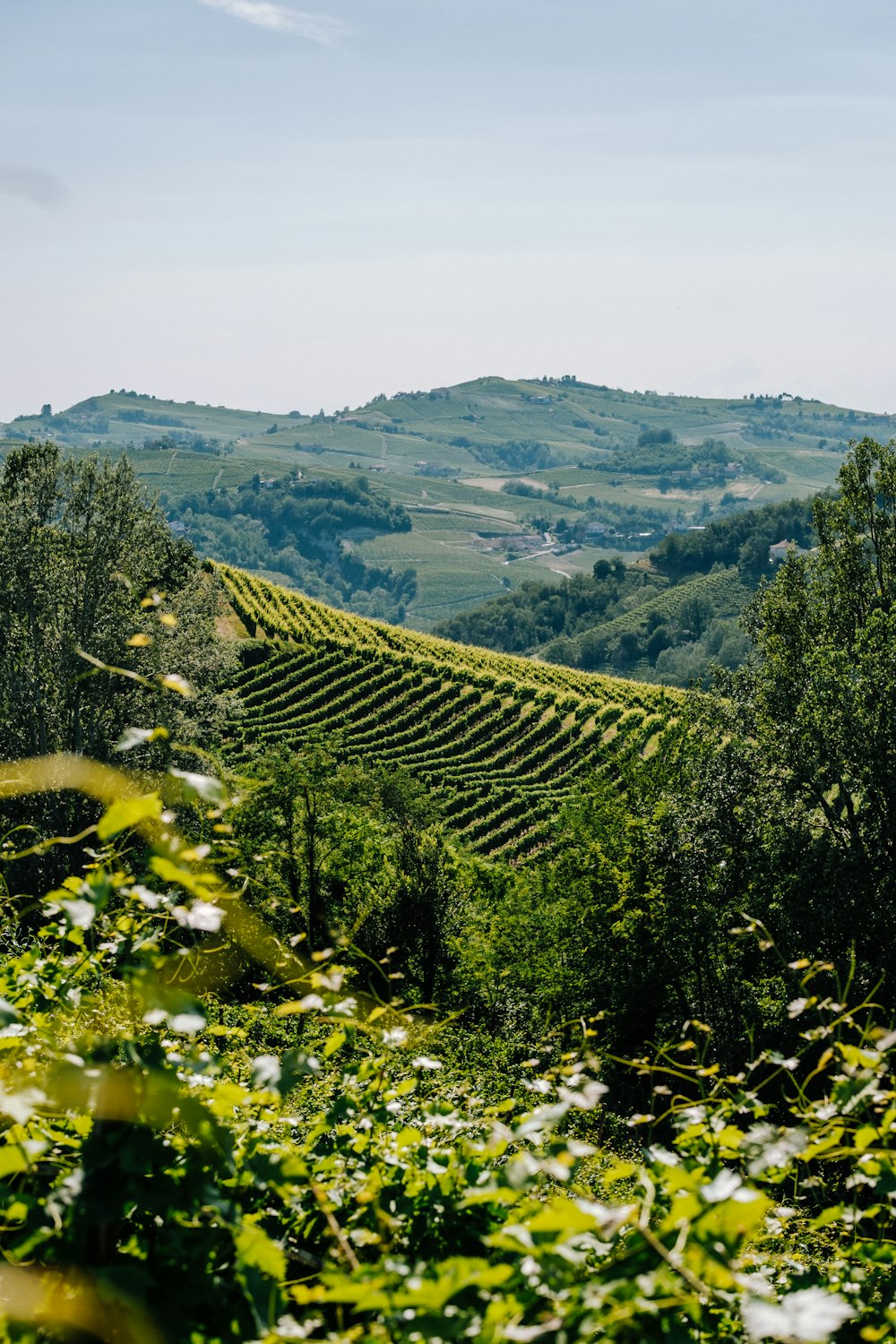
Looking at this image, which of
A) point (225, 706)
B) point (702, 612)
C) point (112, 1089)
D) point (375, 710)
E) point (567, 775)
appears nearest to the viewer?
point (112, 1089)

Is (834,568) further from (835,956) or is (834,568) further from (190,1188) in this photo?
(190,1188)

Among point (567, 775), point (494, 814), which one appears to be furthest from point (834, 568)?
point (567, 775)

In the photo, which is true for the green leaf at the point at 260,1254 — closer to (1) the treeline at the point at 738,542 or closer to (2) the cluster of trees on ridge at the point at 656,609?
(2) the cluster of trees on ridge at the point at 656,609

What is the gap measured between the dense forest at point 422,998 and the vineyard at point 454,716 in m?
0.97

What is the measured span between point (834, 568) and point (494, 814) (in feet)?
97.4

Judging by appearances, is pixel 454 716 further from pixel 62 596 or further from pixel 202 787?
pixel 202 787

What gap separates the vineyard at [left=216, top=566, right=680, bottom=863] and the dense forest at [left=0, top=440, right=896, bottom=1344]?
0.97 meters

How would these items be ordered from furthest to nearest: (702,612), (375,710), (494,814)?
(702,612) < (375,710) < (494,814)

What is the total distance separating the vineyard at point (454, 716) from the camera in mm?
49625

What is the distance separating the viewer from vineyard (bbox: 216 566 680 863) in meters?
49.6

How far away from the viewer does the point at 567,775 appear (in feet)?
175

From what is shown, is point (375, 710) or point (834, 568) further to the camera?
point (375, 710)

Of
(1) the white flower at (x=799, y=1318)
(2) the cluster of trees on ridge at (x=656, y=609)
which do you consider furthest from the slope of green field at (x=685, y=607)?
(1) the white flower at (x=799, y=1318)

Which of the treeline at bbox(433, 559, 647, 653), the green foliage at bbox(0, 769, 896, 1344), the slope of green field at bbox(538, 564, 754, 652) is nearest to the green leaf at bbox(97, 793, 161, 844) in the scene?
the green foliage at bbox(0, 769, 896, 1344)
